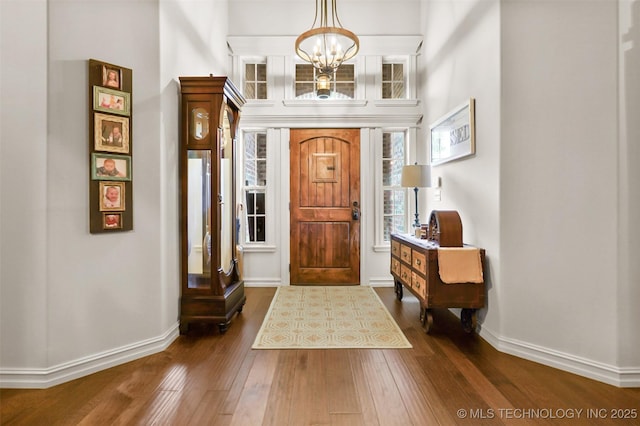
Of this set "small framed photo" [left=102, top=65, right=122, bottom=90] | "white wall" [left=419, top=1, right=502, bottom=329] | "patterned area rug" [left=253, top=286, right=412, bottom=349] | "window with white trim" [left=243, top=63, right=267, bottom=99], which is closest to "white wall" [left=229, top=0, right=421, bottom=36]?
"window with white trim" [left=243, top=63, right=267, bottom=99]

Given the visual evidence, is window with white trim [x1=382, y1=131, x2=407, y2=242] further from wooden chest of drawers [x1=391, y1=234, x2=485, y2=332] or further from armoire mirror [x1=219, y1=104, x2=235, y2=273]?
armoire mirror [x1=219, y1=104, x2=235, y2=273]

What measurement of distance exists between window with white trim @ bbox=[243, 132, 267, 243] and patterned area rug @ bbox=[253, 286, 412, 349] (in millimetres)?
949

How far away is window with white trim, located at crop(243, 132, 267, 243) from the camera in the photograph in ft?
15.2

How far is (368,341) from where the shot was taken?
271cm

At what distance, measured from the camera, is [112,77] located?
7.58 feet

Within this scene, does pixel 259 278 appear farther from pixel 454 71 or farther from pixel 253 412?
pixel 454 71

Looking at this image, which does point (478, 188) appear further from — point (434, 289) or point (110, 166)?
point (110, 166)

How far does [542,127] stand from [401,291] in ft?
7.51

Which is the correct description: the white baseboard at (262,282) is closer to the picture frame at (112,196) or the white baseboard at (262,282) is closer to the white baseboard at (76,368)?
the white baseboard at (76,368)

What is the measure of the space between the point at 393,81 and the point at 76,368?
4771 millimetres

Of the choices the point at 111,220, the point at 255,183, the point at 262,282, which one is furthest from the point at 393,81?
the point at 111,220

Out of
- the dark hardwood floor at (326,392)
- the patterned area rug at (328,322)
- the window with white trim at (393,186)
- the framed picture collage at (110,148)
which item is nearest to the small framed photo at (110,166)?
the framed picture collage at (110,148)

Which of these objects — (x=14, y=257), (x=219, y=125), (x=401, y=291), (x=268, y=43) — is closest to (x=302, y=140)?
(x=268, y=43)

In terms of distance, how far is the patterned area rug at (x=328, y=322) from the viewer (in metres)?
2.68
